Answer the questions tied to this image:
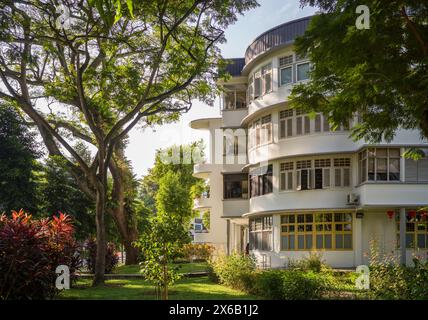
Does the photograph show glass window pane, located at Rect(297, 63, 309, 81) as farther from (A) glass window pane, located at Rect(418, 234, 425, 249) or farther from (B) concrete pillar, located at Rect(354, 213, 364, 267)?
(A) glass window pane, located at Rect(418, 234, 425, 249)

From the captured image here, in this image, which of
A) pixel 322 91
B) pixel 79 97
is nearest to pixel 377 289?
pixel 322 91

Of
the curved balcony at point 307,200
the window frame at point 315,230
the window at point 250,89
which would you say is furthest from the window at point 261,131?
the window frame at point 315,230

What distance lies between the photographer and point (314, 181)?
25453mm

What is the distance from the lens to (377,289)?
1213cm

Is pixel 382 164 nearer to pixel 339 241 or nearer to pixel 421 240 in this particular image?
pixel 421 240

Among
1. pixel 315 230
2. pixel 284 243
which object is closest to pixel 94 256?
pixel 284 243

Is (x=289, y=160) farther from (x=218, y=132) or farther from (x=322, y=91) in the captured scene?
(x=322, y=91)

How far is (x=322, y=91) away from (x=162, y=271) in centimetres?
633

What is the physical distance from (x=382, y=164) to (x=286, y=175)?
4855 millimetres

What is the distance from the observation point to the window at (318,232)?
2514 centimetres

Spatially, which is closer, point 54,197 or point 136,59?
point 136,59

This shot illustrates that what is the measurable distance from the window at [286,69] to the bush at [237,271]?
10.8 metres

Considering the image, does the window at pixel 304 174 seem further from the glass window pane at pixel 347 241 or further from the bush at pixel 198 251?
the bush at pixel 198 251

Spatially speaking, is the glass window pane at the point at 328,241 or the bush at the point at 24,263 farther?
the glass window pane at the point at 328,241
